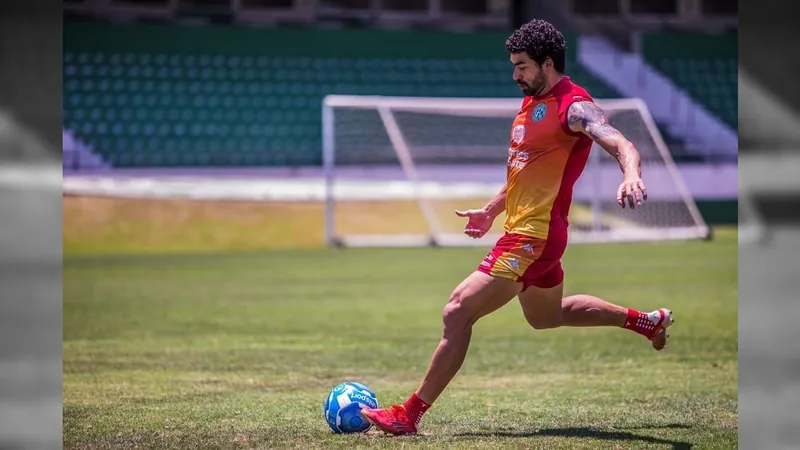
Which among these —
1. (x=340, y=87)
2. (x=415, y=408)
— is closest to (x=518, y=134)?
(x=415, y=408)

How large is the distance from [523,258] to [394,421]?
3.05ft

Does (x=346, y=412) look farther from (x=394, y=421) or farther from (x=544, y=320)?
(x=544, y=320)

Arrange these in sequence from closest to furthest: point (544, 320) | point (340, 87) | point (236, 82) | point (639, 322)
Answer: point (544, 320), point (639, 322), point (236, 82), point (340, 87)

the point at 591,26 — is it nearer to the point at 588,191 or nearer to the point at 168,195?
the point at 588,191

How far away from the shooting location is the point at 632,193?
403 cm

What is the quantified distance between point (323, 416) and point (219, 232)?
16.4 m

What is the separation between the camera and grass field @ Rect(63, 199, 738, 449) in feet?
16.7

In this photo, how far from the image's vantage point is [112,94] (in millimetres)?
25312

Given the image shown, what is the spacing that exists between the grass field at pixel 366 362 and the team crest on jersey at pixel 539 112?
1429 millimetres

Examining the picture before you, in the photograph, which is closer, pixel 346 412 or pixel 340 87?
pixel 346 412

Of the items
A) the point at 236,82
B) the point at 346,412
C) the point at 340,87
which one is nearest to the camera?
the point at 346,412

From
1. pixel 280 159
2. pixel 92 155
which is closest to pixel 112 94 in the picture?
pixel 92 155

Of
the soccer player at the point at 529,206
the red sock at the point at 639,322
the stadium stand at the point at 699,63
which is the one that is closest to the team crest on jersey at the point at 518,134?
the soccer player at the point at 529,206

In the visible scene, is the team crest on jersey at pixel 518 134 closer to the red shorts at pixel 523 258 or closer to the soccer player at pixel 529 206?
the soccer player at pixel 529 206
